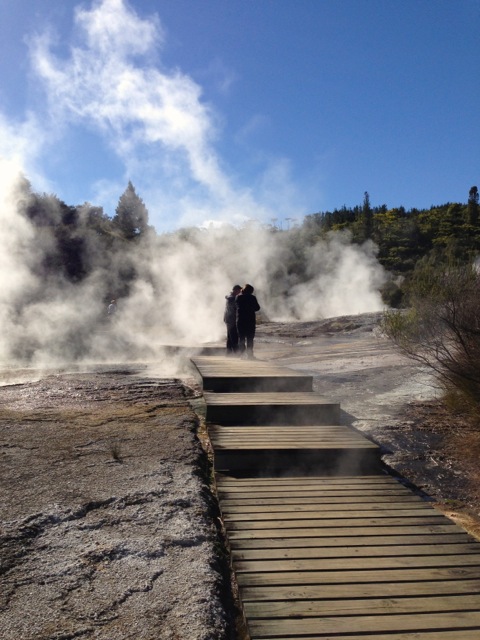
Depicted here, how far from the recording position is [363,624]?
74.8 inches

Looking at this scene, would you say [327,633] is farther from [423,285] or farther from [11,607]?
[423,285]

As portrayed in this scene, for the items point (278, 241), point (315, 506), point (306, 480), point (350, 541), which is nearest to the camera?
point (350, 541)

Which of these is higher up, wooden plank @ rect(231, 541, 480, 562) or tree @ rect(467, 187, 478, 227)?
tree @ rect(467, 187, 478, 227)

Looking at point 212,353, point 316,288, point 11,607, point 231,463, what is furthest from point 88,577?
point 316,288

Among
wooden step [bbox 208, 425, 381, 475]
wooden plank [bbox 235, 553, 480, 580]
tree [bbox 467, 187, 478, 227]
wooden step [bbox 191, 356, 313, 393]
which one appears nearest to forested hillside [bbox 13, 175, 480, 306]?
tree [bbox 467, 187, 478, 227]

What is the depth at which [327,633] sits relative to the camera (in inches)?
72.9

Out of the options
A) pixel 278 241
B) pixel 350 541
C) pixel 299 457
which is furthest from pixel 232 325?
pixel 278 241

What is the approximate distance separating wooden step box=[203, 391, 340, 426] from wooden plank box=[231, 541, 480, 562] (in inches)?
93.9

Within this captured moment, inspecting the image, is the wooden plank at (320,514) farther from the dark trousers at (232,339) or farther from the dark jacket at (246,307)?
the dark trousers at (232,339)

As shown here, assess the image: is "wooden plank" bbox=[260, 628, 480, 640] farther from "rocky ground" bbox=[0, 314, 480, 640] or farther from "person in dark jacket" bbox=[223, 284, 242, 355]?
"person in dark jacket" bbox=[223, 284, 242, 355]

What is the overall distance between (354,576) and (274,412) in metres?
2.75

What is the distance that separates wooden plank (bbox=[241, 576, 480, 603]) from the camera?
2.08 meters

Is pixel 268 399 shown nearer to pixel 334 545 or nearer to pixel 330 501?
pixel 330 501

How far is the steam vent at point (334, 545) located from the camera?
6.34 feet
